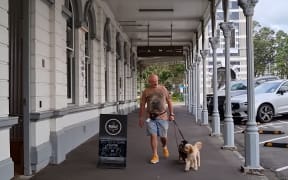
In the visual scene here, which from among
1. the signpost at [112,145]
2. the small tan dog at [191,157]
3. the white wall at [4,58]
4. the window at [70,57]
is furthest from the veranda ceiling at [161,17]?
the white wall at [4,58]

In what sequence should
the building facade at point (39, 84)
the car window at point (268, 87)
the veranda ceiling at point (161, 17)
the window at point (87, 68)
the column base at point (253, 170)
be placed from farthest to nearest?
the car window at point (268, 87)
the veranda ceiling at point (161, 17)
the window at point (87, 68)
the column base at point (253, 170)
the building facade at point (39, 84)

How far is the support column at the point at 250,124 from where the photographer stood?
802 centimetres

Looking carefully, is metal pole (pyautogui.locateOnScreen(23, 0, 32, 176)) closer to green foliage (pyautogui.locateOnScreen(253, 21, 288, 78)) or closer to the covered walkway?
the covered walkway

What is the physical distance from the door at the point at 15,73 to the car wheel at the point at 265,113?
39.6 feet

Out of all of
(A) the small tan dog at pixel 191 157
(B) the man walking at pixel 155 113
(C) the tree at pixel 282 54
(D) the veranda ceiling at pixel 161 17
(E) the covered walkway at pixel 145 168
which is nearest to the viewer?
(E) the covered walkway at pixel 145 168

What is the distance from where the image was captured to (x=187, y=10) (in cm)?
1800

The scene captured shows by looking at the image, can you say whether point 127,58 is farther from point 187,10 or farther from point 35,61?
point 35,61

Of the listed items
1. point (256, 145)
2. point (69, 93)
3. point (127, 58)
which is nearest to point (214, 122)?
point (69, 93)

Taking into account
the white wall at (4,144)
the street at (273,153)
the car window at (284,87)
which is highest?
the car window at (284,87)

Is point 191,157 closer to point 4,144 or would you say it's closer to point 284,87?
point 4,144

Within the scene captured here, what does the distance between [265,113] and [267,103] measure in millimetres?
428

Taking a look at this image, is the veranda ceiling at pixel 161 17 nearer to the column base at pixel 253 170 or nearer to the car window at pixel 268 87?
the car window at pixel 268 87

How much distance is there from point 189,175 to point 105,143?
1704 millimetres

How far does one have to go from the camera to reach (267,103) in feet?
61.8
